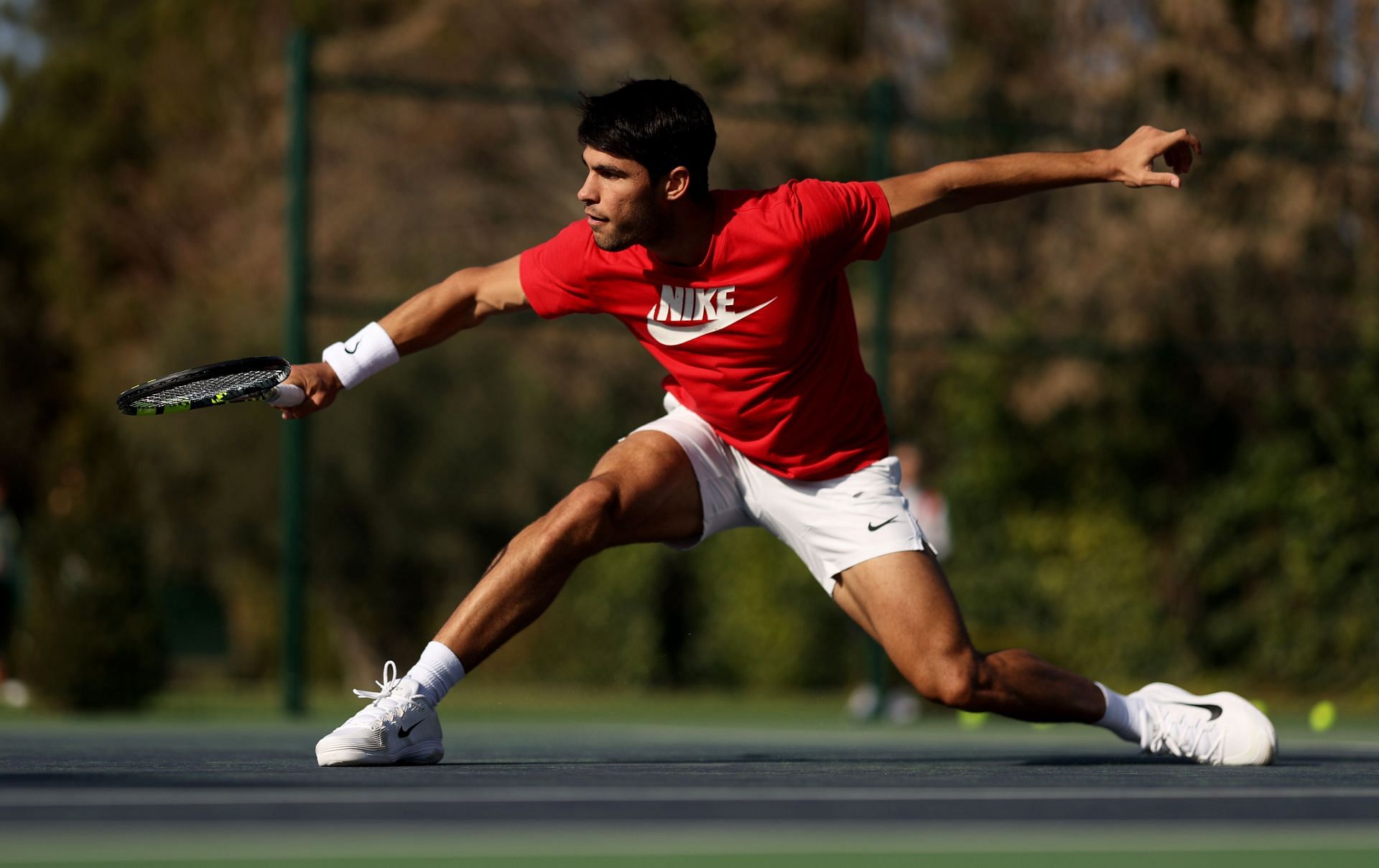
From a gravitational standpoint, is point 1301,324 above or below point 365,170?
below

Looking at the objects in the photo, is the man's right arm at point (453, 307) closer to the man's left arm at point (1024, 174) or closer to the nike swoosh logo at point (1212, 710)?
the man's left arm at point (1024, 174)

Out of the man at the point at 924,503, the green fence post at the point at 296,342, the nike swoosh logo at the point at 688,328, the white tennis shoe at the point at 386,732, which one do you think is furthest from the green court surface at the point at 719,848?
the man at the point at 924,503

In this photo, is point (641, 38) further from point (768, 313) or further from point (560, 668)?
point (768, 313)

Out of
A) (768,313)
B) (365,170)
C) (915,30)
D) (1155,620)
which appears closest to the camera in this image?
(768,313)

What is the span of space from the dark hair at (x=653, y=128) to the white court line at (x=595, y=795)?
157cm

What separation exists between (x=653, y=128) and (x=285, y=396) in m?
1.13

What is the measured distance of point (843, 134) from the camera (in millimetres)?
16797

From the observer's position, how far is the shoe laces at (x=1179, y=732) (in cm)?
560

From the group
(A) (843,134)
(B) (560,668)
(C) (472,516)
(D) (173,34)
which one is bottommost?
(B) (560,668)

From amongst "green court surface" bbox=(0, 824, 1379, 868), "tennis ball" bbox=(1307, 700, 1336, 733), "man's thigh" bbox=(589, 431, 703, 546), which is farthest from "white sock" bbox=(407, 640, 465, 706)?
"tennis ball" bbox=(1307, 700, 1336, 733)

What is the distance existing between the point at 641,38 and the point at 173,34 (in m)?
11.3

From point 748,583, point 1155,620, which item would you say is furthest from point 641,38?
point 1155,620

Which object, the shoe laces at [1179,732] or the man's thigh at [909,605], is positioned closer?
the man's thigh at [909,605]

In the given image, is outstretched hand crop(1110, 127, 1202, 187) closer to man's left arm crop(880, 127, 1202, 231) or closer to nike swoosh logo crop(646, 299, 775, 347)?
man's left arm crop(880, 127, 1202, 231)
